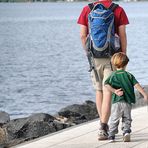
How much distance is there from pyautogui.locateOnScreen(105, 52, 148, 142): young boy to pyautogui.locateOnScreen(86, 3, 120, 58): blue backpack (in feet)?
0.88

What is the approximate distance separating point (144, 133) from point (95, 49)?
1266 millimetres

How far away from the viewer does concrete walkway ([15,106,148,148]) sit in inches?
348

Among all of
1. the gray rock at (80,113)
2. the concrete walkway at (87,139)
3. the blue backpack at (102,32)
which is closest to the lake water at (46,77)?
the gray rock at (80,113)

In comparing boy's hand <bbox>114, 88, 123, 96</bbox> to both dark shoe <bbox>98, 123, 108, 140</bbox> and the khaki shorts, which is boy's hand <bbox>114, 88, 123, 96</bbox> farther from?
dark shoe <bbox>98, 123, 108, 140</bbox>

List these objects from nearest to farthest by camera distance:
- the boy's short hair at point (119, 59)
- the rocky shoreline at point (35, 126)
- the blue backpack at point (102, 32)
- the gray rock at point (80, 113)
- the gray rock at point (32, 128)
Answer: the boy's short hair at point (119, 59), the blue backpack at point (102, 32), the rocky shoreline at point (35, 126), the gray rock at point (32, 128), the gray rock at point (80, 113)

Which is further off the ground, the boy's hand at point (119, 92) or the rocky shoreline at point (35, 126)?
the boy's hand at point (119, 92)

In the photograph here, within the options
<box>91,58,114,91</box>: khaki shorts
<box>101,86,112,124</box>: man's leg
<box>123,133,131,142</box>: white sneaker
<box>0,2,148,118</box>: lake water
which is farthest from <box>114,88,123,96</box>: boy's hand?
<box>0,2,148,118</box>: lake water

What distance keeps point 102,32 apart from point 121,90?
719 millimetres

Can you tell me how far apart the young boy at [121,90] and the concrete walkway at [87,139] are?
194 millimetres

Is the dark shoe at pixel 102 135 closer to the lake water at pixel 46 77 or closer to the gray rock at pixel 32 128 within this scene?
the gray rock at pixel 32 128

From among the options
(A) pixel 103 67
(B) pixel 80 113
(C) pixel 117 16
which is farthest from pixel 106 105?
(B) pixel 80 113

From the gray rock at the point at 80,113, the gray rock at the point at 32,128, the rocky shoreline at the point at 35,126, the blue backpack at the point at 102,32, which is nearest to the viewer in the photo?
the blue backpack at the point at 102,32

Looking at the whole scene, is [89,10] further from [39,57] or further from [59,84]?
[39,57]

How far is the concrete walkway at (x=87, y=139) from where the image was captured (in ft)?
29.0
